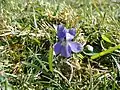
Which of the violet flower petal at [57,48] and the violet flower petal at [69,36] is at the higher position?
the violet flower petal at [69,36]

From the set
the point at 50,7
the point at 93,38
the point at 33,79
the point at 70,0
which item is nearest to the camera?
the point at 33,79

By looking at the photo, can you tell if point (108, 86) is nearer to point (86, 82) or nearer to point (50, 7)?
point (86, 82)

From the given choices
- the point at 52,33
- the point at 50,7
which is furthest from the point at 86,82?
the point at 50,7

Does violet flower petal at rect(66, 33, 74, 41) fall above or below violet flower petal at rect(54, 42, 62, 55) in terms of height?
above
